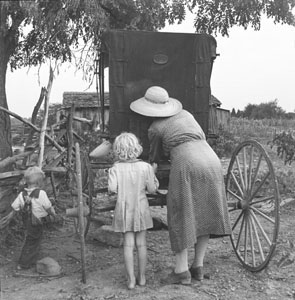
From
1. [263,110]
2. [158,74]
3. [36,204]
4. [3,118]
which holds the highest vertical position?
[263,110]

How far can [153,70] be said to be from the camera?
17.4 ft

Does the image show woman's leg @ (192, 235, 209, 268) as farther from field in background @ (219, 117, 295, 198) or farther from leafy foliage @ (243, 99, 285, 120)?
leafy foliage @ (243, 99, 285, 120)

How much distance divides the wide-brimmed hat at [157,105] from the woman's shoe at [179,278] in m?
1.49

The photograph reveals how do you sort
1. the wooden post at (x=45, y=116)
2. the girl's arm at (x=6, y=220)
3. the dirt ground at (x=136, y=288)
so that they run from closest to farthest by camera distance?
the dirt ground at (x=136, y=288) → the girl's arm at (x=6, y=220) → the wooden post at (x=45, y=116)

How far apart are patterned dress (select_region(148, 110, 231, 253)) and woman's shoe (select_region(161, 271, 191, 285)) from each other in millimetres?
246

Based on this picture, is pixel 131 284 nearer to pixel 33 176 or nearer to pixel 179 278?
pixel 179 278

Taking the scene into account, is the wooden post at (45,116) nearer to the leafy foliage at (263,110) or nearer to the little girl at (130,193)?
the little girl at (130,193)

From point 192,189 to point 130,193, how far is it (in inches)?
22.2

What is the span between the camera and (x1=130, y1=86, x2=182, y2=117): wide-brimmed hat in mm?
4555

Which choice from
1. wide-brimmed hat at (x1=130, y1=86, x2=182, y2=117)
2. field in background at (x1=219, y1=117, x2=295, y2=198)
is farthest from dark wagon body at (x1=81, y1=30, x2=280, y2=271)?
field in background at (x1=219, y1=117, x2=295, y2=198)

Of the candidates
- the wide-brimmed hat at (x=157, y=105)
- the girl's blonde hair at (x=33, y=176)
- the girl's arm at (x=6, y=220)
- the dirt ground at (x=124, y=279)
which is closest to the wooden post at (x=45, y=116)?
the girl's arm at (x=6, y=220)

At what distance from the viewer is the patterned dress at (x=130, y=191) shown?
14.0 feet

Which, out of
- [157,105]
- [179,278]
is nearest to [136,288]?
[179,278]

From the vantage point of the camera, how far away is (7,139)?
19.8ft
